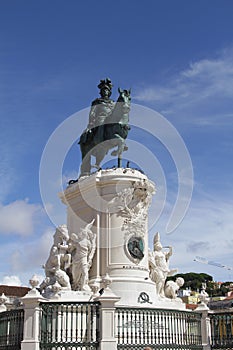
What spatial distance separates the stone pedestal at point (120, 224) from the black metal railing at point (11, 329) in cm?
480

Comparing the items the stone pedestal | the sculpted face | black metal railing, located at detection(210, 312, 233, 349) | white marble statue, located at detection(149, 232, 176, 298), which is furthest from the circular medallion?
the sculpted face

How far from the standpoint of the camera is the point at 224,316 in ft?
62.2

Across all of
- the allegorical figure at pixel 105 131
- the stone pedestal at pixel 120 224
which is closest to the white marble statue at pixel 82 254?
the stone pedestal at pixel 120 224

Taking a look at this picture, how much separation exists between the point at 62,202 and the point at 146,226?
14.6ft

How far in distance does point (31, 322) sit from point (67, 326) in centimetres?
126

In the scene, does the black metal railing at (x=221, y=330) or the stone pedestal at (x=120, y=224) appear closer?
the black metal railing at (x=221, y=330)

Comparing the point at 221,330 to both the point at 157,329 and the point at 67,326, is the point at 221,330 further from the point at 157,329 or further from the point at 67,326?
the point at 67,326

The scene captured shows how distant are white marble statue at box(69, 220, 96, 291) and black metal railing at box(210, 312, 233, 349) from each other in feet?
16.8

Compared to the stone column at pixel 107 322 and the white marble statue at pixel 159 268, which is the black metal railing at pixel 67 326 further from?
the white marble statue at pixel 159 268

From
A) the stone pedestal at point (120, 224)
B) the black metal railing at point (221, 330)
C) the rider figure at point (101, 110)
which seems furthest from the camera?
the rider figure at point (101, 110)

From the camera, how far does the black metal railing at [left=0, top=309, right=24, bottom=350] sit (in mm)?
16188

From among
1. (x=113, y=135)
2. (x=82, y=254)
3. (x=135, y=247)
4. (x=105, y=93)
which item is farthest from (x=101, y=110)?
(x=82, y=254)

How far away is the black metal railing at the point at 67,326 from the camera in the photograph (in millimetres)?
15641

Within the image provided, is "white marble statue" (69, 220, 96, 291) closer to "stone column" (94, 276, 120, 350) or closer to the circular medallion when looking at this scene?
the circular medallion
